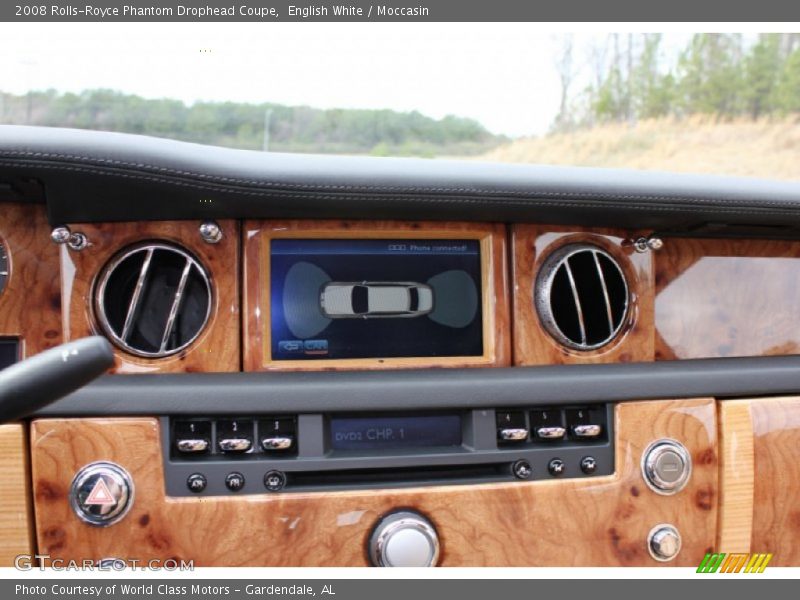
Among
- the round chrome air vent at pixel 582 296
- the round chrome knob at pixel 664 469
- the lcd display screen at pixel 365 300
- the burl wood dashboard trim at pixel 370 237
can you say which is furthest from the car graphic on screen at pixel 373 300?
the round chrome knob at pixel 664 469

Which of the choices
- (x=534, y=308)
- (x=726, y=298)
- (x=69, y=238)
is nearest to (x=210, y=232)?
(x=69, y=238)

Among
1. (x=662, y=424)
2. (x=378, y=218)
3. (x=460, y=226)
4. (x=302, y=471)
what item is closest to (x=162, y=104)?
(x=378, y=218)

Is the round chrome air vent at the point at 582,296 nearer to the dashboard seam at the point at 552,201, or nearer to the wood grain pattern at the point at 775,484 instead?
the dashboard seam at the point at 552,201

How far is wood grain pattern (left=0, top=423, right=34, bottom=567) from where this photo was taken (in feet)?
4.99

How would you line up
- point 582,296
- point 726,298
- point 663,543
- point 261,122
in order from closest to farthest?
1. point 663,543
2. point 582,296
3. point 726,298
4. point 261,122

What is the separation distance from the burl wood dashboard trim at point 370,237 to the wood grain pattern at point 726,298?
530mm

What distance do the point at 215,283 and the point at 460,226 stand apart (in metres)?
0.70

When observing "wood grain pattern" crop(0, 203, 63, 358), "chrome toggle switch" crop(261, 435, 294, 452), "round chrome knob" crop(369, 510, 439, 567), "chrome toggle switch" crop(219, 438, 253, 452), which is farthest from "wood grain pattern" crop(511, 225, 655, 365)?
"wood grain pattern" crop(0, 203, 63, 358)

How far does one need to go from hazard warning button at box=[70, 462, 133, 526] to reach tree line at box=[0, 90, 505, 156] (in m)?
1.12

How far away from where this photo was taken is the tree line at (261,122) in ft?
7.24

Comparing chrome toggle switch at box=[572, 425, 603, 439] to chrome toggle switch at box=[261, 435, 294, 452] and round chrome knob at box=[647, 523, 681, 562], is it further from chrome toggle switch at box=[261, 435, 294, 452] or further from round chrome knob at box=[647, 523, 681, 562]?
chrome toggle switch at box=[261, 435, 294, 452]

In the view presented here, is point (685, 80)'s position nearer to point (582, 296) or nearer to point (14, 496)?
point (582, 296)

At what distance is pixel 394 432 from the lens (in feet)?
5.50

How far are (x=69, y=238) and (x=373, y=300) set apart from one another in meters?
0.81
